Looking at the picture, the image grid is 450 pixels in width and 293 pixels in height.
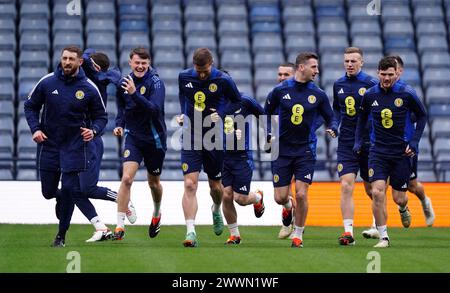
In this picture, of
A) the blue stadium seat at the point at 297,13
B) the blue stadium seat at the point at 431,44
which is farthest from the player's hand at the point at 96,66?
the blue stadium seat at the point at 431,44

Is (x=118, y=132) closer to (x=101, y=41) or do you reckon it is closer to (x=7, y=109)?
(x=7, y=109)

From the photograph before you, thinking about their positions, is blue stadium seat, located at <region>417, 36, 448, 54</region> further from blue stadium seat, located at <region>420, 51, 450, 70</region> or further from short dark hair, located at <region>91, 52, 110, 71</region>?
short dark hair, located at <region>91, 52, 110, 71</region>

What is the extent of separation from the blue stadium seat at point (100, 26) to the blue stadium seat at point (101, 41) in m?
0.15

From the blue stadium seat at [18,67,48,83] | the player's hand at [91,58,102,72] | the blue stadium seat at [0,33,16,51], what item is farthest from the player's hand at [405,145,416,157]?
the blue stadium seat at [0,33,16,51]

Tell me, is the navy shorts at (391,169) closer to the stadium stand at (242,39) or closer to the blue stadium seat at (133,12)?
the stadium stand at (242,39)

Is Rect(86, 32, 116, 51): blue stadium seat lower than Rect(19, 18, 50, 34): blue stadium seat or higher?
lower

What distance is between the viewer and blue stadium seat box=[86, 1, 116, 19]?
25.8 metres

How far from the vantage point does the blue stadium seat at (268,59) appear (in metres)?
25.1

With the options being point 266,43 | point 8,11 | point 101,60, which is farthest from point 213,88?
point 8,11

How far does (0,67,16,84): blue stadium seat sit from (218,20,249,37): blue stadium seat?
15.2 feet

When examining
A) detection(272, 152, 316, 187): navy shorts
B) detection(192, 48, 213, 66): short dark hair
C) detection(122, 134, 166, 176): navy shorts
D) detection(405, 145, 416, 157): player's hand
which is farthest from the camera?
detection(122, 134, 166, 176): navy shorts

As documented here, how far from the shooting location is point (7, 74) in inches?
941

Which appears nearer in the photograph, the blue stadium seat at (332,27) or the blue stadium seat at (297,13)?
the blue stadium seat at (332,27)

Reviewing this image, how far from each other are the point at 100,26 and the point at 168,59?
1.82 metres
